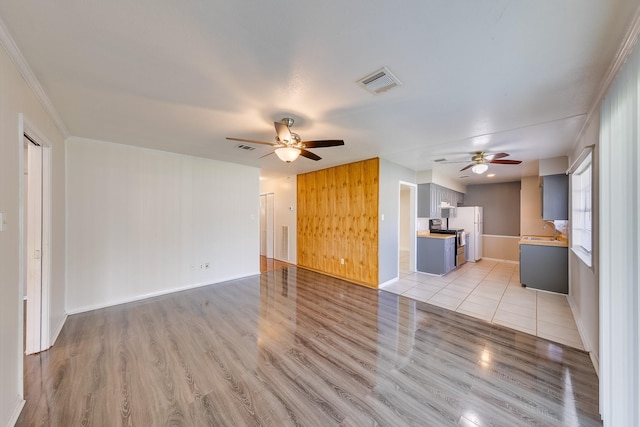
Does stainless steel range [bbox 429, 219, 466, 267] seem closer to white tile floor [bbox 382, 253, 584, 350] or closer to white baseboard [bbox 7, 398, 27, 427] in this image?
white tile floor [bbox 382, 253, 584, 350]

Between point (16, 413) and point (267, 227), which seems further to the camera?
point (267, 227)

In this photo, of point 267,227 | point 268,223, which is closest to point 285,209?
point 268,223

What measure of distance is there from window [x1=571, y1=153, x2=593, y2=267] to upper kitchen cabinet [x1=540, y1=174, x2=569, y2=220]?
0.57 metres

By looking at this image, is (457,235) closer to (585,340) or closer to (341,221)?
(341,221)

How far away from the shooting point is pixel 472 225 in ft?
22.3

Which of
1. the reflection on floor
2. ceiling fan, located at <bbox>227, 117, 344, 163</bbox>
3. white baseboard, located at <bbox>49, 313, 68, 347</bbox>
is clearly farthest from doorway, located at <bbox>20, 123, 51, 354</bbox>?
the reflection on floor

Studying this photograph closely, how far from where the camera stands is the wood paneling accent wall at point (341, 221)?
4586mm

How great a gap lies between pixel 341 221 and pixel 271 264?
256 cm

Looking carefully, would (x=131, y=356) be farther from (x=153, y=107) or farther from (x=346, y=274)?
(x=346, y=274)

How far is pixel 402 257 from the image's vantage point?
7453 mm

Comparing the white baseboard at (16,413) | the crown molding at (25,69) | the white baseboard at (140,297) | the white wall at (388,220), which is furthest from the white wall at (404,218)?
the white baseboard at (16,413)

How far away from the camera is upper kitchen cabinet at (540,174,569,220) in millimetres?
4148

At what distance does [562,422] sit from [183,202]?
206 inches

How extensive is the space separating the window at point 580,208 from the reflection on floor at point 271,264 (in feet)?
17.9
